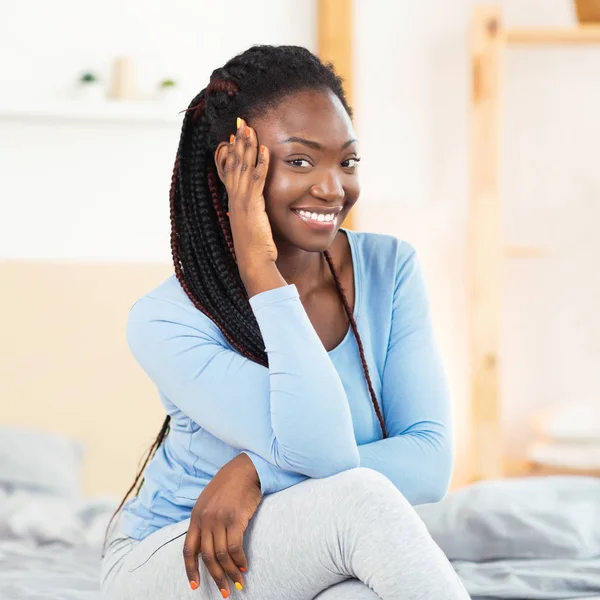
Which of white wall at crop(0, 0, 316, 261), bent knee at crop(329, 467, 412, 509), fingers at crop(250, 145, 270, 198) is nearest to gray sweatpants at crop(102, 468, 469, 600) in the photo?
bent knee at crop(329, 467, 412, 509)

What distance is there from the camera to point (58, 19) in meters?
2.82

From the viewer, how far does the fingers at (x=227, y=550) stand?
1066 mm

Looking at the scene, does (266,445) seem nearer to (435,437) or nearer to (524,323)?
(435,437)

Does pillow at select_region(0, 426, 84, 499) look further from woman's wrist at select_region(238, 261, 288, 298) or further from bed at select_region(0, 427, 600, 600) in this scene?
woman's wrist at select_region(238, 261, 288, 298)

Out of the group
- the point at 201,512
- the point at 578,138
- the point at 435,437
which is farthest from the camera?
the point at 578,138

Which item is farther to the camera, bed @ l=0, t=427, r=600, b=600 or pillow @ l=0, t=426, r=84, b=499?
pillow @ l=0, t=426, r=84, b=499

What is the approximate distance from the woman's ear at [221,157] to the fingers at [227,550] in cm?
49

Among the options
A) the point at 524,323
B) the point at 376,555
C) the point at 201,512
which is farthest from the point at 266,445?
the point at 524,323

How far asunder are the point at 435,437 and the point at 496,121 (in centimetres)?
194

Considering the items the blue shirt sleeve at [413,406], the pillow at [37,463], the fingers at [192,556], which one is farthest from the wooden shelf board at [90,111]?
the fingers at [192,556]

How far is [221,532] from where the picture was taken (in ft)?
3.52

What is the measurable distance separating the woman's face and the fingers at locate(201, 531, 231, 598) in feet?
1.39

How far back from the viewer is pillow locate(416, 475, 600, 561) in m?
1.57

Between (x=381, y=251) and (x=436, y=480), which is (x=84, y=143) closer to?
(x=381, y=251)
